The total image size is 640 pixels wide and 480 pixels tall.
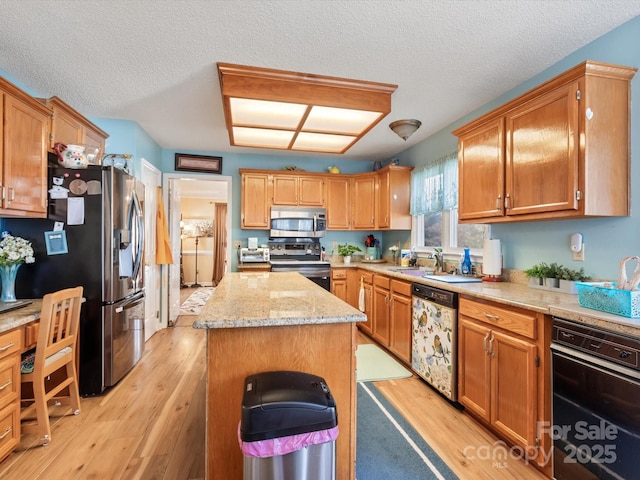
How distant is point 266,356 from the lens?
147 cm

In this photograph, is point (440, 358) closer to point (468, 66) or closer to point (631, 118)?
point (631, 118)

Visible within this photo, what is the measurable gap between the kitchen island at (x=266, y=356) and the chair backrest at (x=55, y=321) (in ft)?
3.68

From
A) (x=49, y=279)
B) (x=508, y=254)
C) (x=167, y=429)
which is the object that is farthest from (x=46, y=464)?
(x=508, y=254)

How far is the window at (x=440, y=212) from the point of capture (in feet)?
11.3

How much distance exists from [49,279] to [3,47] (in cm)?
164

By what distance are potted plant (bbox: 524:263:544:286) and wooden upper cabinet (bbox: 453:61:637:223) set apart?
0.39 m

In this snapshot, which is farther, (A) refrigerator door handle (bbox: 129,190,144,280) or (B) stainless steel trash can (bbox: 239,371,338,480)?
(A) refrigerator door handle (bbox: 129,190,144,280)

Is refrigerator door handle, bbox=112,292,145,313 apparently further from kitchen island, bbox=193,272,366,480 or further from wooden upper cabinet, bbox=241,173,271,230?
wooden upper cabinet, bbox=241,173,271,230

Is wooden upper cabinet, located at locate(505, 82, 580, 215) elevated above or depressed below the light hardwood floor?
above

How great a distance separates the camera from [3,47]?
7.30ft

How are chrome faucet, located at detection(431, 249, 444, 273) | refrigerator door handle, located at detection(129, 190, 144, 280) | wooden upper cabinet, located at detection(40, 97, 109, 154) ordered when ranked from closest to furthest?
wooden upper cabinet, located at detection(40, 97, 109, 154)
refrigerator door handle, located at detection(129, 190, 144, 280)
chrome faucet, located at detection(431, 249, 444, 273)

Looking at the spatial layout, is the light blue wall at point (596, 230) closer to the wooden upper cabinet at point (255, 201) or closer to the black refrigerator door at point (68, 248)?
the wooden upper cabinet at point (255, 201)

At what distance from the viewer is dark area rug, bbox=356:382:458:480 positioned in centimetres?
175

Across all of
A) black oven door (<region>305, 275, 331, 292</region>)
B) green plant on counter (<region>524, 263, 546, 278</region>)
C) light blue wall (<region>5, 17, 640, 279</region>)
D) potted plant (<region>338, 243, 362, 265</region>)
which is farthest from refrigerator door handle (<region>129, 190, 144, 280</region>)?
green plant on counter (<region>524, 263, 546, 278</region>)
